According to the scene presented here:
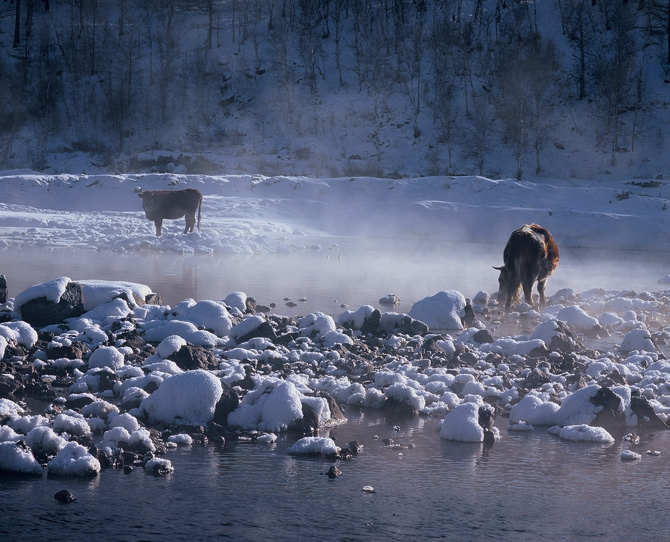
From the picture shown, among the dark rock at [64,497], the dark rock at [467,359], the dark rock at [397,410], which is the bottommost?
the dark rock at [397,410]

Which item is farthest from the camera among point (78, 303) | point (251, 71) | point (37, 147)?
point (251, 71)

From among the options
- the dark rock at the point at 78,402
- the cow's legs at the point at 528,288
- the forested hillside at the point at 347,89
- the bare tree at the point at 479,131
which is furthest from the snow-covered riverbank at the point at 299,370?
the forested hillside at the point at 347,89

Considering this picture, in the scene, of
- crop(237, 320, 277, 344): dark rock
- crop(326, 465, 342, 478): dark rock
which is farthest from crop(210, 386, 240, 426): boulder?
crop(237, 320, 277, 344): dark rock

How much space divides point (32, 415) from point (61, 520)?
5.90 ft

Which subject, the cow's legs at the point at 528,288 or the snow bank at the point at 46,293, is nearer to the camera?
the snow bank at the point at 46,293

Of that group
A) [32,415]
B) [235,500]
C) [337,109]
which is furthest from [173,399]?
[337,109]

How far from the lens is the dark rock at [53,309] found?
349 inches

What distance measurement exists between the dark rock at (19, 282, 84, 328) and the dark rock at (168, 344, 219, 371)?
2.63 metres

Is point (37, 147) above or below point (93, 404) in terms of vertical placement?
above

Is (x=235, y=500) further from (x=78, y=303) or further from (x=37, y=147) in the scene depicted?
(x=37, y=147)

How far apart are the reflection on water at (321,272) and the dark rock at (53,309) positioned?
2.22 m

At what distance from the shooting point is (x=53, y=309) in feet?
29.1

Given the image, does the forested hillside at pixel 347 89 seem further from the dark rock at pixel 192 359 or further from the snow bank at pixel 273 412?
the snow bank at pixel 273 412

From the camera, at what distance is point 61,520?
3.72m
